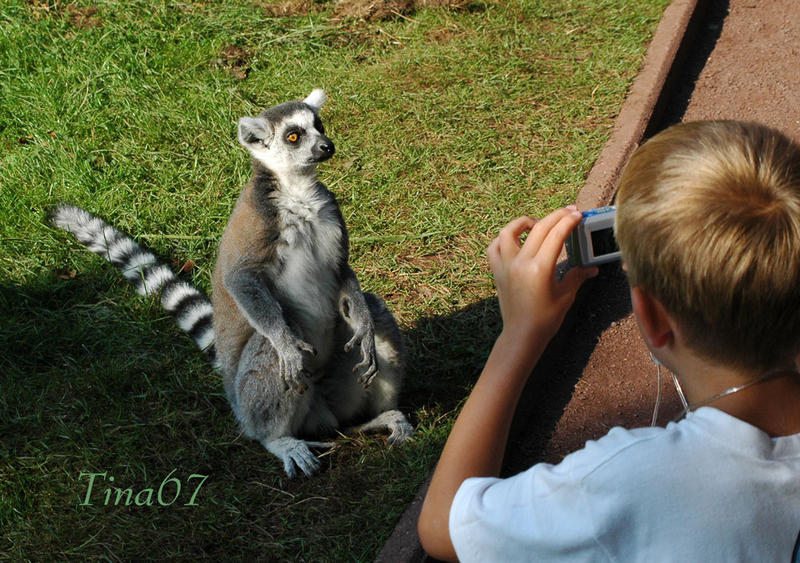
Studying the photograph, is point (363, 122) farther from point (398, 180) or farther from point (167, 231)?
point (167, 231)

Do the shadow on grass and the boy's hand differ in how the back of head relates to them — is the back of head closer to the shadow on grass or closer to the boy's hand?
the boy's hand

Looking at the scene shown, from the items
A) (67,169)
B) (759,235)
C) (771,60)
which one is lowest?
(771,60)

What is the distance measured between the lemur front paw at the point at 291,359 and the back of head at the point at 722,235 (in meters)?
1.89

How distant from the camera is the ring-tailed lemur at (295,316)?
2977 millimetres

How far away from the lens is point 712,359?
3.88ft

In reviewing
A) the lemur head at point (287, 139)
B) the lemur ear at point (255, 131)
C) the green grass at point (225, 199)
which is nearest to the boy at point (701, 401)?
the green grass at point (225, 199)

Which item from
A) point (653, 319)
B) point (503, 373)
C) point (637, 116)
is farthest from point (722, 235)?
point (637, 116)

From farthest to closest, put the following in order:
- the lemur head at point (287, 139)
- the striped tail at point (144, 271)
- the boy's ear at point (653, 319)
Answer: the striped tail at point (144, 271) → the lemur head at point (287, 139) → the boy's ear at point (653, 319)

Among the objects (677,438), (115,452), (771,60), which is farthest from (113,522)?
(771,60)

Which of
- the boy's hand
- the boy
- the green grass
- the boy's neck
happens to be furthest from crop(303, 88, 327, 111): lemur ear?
the boy's neck

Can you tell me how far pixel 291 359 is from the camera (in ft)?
9.53

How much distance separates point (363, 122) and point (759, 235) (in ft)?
14.0

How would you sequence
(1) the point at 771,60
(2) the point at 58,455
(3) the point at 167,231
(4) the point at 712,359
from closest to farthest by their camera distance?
(4) the point at 712,359
(2) the point at 58,455
(3) the point at 167,231
(1) the point at 771,60

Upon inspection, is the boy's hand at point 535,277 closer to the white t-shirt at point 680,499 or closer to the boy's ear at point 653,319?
the boy's ear at point 653,319
